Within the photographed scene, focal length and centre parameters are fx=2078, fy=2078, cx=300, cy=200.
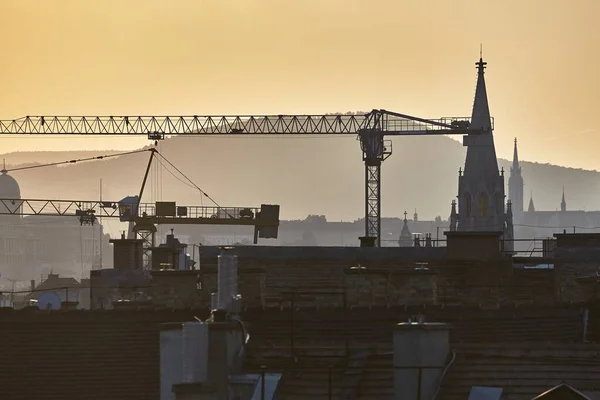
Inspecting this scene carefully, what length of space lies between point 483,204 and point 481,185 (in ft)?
7.18

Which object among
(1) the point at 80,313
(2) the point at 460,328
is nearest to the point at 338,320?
(2) the point at 460,328

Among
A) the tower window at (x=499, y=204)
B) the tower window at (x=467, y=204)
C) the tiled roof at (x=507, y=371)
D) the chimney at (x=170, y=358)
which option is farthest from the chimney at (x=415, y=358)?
the tower window at (x=467, y=204)

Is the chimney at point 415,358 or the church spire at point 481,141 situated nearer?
the chimney at point 415,358

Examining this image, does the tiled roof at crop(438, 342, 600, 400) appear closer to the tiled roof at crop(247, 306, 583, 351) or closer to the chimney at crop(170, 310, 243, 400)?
the chimney at crop(170, 310, 243, 400)

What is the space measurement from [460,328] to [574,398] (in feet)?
39.0

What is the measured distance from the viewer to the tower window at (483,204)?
463 feet

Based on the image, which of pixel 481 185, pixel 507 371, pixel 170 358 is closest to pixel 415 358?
pixel 507 371

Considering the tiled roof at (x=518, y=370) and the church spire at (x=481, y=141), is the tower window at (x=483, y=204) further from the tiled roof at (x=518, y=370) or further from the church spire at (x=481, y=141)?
the tiled roof at (x=518, y=370)

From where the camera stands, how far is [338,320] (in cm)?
3503

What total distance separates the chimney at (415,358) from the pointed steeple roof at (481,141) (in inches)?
4702

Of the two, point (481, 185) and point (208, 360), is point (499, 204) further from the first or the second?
point (208, 360)

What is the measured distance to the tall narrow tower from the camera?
139875 millimetres

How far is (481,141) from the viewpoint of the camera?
6019 inches

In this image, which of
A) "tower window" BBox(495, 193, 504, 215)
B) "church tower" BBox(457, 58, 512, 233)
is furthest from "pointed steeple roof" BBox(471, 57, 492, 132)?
"tower window" BBox(495, 193, 504, 215)
